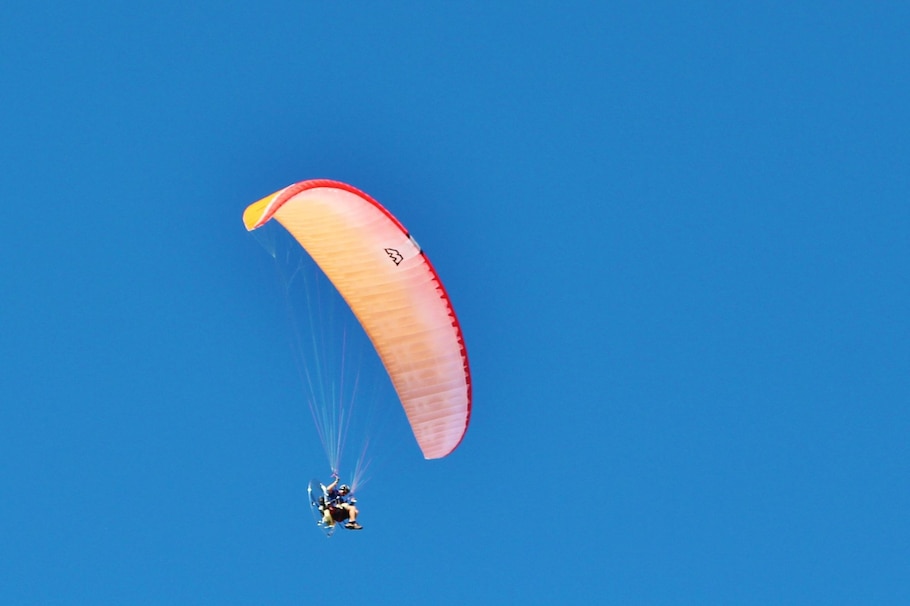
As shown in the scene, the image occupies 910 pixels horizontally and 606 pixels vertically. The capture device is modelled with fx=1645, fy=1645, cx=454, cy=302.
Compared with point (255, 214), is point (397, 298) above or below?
above

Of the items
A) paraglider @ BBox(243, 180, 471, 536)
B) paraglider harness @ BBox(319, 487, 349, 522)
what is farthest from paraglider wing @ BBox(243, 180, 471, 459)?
paraglider harness @ BBox(319, 487, 349, 522)

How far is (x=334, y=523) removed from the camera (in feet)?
82.0

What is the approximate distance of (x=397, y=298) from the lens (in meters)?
24.1

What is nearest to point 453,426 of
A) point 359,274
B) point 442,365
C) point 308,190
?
point 442,365

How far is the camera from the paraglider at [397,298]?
22.8 metres

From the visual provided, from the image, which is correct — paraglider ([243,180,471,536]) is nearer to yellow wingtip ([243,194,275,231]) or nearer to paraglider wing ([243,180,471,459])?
paraglider wing ([243,180,471,459])

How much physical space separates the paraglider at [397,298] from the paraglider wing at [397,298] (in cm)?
1

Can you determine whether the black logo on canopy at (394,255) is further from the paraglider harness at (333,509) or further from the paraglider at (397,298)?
the paraglider harness at (333,509)

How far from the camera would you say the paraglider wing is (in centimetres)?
2280

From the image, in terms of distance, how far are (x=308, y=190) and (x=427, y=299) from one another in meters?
3.22

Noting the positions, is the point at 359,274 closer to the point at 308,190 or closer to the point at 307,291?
the point at 307,291

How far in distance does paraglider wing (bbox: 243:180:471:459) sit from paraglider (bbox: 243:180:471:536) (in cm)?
1

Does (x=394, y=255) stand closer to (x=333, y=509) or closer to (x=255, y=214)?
(x=255, y=214)

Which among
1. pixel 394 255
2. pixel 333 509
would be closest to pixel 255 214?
pixel 394 255
